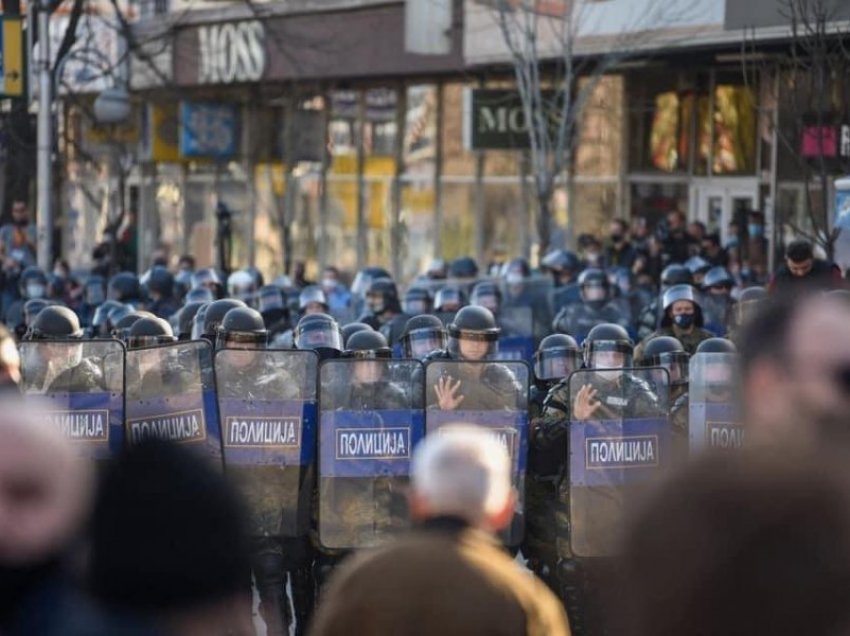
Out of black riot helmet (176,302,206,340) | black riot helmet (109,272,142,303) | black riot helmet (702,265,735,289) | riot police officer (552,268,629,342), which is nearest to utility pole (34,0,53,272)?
black riot helmet (109,272,142,303)

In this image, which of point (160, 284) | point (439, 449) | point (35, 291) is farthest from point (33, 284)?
point (439, 449)

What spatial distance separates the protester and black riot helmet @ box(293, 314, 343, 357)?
690 cm

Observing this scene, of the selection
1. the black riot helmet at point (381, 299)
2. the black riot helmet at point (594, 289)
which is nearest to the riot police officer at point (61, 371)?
the black riot helmet at point (381, 299)

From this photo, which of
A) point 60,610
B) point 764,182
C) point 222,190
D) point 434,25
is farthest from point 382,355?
point 222,190

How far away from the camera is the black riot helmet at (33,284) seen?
20469 millimetres

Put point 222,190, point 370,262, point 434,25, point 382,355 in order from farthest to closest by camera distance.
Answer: point 222,190, point 370,262, point 434,25, point 382,355

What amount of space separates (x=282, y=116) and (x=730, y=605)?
105ft

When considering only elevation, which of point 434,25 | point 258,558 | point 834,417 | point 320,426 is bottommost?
point 258,558

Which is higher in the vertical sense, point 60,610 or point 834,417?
point 834,417

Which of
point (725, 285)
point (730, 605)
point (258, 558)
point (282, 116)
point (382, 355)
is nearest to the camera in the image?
point (730, 605)

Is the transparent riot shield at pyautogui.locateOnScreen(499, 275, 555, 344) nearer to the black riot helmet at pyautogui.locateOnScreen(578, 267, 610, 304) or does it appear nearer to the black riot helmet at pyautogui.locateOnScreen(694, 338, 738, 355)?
the black riot helmet at pyautogui.locateOnScreen(578, 267, 610, 304)

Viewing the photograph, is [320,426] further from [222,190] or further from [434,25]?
[222,190]

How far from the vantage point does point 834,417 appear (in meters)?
4.45

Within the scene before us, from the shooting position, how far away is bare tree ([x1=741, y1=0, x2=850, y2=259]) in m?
16.5
